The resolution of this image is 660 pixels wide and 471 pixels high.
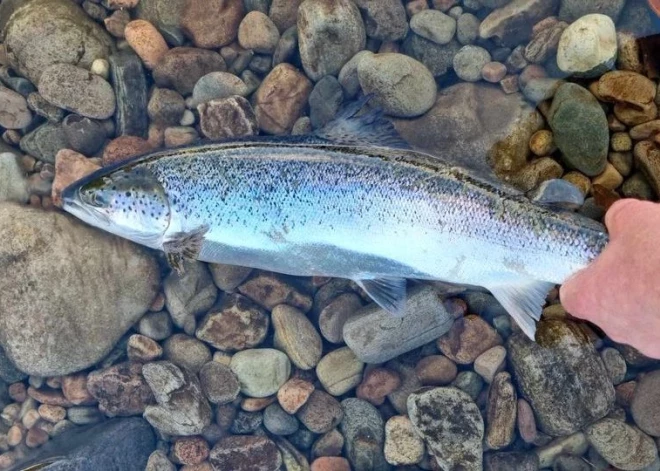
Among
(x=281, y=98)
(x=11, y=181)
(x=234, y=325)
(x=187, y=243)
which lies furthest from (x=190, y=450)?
(x=281, y=98)

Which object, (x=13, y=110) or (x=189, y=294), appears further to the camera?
(x=13, y=110)

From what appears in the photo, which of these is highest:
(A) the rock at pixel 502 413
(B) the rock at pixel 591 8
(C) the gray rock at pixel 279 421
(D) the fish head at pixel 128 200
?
(B) the rock at pixel 591 8

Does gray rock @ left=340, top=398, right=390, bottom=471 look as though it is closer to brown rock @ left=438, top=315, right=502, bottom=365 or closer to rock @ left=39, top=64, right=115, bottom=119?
brown rock @ left=438, top=315, right=502, bottom=365

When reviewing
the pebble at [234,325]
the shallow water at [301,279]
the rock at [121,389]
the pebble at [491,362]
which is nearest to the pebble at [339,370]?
the shallow water at [301,279]

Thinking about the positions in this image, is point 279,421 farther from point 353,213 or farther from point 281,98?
point 281,98

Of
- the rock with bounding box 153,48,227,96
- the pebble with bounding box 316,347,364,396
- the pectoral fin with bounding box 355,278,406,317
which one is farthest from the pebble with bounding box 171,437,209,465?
the rock with bounding box 153,48,227,96

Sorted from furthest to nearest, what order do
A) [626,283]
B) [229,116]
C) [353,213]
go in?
[229,116] < [353,213] < [626,283]

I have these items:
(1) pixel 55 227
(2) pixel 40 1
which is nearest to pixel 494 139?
(1) pixel 55 227

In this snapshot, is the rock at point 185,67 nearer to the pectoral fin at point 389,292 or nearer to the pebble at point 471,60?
the pebble at point 471,60
